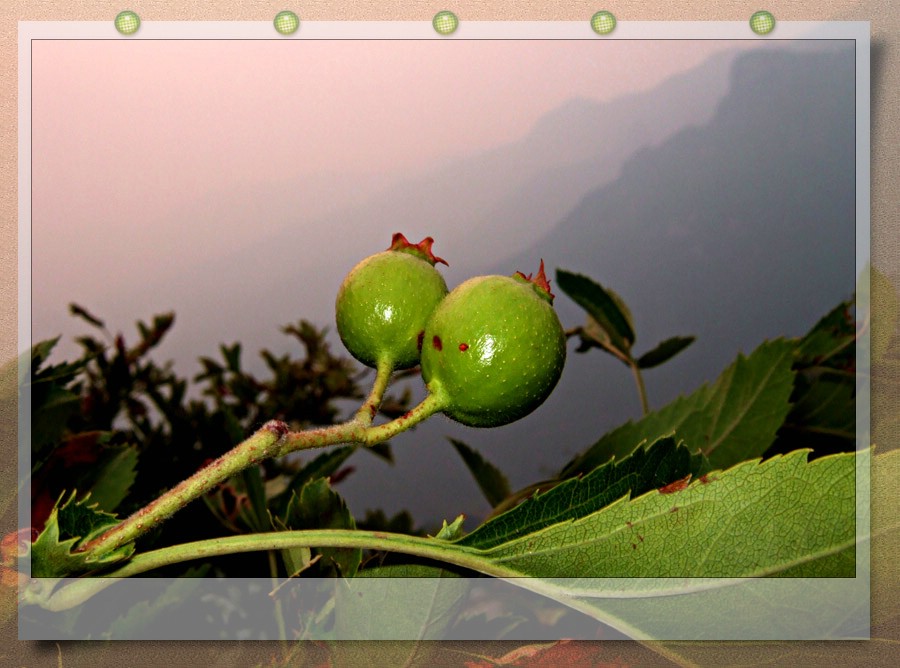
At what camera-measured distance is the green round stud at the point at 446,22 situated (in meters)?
1.04

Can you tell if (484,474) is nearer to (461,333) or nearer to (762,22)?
(461,333)

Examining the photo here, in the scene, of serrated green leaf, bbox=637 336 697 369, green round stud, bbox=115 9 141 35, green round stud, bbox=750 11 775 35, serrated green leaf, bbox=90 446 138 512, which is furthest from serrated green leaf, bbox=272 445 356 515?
green round stud, bbox=750 11 775 35

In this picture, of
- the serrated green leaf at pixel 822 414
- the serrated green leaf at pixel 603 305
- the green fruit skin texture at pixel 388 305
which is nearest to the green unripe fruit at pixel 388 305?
the green fruit skin texture at pixel 388 305

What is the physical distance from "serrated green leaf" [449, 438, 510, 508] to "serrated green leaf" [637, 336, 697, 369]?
32cm

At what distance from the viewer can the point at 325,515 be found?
0.67 metres

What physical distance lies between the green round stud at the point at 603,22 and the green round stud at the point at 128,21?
0.65 m

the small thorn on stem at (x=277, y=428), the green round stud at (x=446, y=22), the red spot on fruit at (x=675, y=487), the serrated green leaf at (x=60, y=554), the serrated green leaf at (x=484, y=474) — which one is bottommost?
the serrated green leaf at (x=484, y=474)

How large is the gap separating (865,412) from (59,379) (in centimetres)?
103

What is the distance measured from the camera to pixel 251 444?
51cm

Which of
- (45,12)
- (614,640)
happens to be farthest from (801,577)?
(45,12)

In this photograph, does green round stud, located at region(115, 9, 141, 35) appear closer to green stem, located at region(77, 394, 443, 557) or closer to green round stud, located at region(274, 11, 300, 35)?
green round stud, located at region(274, 11, 300, 35)

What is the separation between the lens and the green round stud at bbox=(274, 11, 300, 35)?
1048mm

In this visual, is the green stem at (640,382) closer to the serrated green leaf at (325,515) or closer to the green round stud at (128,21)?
the serrated green leaf at (325,515)

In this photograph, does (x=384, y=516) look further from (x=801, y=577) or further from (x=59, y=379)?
(x=801, y=577)
